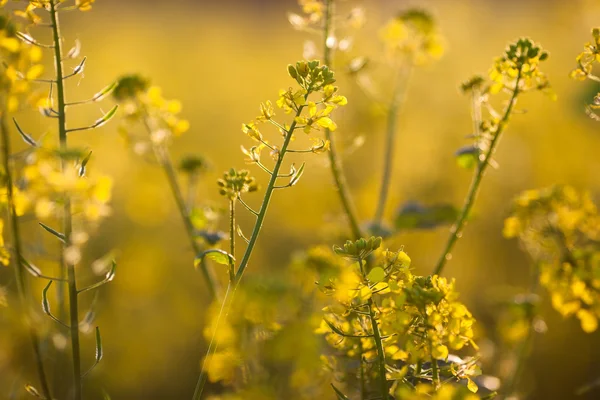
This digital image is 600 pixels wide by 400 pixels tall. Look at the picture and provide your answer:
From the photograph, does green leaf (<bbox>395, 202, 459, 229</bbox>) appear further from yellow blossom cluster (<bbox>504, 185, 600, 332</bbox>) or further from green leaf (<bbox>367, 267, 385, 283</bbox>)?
green leaf (<bbox>367, 267, 385, 283</bbox>)

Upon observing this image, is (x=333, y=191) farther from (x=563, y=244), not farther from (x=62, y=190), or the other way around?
Answer: (x=62, y=190)

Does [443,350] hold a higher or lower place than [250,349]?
higher

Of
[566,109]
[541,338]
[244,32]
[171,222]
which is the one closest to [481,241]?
[541,338]

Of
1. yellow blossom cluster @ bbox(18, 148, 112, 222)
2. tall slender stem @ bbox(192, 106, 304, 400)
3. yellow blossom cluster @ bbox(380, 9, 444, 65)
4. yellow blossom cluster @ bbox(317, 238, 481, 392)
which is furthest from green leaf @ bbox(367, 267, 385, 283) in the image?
yellow blossom cluster @ bbox(380, 9, 444, 65)

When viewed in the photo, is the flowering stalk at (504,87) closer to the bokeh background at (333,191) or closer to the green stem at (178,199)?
the bokeh background at (333,191)

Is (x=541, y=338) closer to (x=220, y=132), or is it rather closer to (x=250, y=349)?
(x=250, y=349)

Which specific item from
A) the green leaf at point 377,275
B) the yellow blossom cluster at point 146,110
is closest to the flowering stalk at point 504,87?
the green leaf at point 377,275

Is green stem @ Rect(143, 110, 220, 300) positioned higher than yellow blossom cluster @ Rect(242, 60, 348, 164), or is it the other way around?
yellow blossom cluster @ Rect(242, 60, 348, 164)
